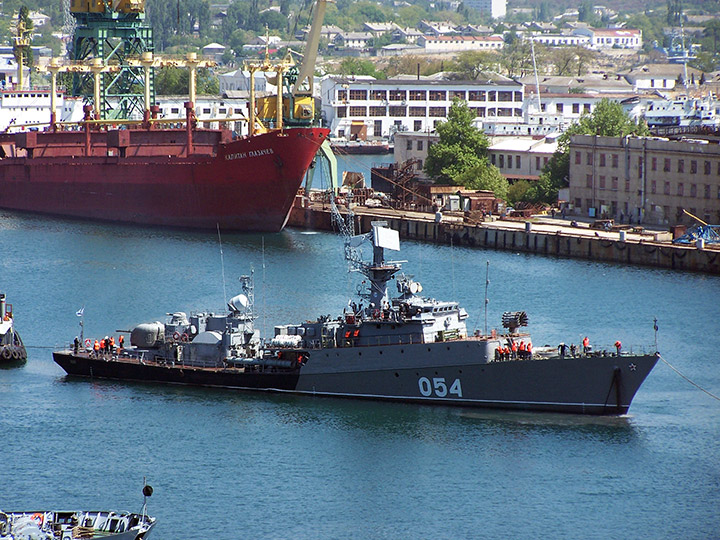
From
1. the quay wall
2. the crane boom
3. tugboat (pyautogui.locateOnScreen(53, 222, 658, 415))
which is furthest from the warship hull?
the crane boom

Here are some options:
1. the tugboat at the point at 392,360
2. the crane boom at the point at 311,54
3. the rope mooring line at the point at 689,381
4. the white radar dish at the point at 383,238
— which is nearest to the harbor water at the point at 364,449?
the rope mooring line at the point at 689,381

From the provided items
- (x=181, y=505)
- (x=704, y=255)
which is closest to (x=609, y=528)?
(x=181, y=505)

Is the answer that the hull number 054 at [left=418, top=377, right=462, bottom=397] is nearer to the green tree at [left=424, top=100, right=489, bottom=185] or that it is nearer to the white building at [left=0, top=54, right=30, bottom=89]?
the green tree at [left=424, top=100, right=489, bottom=185]

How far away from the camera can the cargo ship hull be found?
7544 cm

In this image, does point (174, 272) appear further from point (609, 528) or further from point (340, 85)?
point (340, 85)

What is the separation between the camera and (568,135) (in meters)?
85.7

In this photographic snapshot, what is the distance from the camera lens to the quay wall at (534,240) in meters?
63.0

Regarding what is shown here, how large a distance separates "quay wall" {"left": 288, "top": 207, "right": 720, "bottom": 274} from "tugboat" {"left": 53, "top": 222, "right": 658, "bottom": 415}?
78.9 ft

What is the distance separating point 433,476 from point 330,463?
109 inches

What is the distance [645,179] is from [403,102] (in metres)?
61.8

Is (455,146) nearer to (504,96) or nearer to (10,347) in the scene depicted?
(504,96)

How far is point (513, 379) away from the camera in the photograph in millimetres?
39344

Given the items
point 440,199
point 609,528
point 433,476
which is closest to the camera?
point 609,528

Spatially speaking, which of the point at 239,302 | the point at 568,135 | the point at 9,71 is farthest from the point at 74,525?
the point at 9,71
